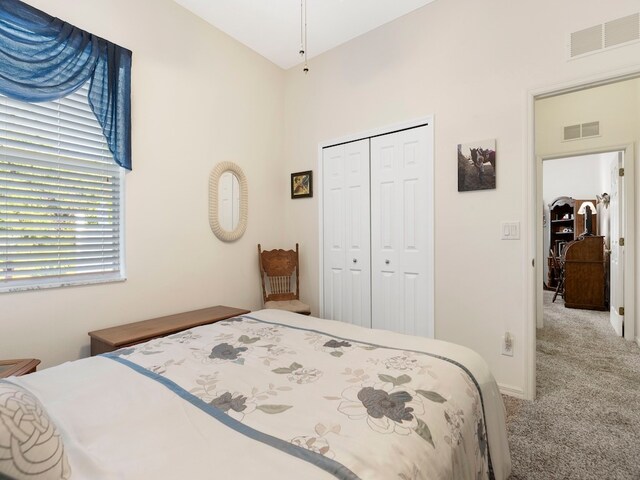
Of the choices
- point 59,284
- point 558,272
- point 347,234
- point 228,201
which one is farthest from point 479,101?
point 558,272

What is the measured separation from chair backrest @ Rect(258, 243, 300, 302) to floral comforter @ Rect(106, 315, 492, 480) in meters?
1.77

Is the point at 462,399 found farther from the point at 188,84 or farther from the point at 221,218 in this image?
the point at 188,84

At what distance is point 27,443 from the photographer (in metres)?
0.65

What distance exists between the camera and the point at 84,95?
2.14 m

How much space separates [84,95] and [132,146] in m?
0.40

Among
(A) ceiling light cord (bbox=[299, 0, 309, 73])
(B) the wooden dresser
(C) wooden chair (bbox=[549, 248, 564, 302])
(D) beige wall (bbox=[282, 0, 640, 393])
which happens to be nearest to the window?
(A) ceiling light cord (bbox=[299, 0, 309, 73])

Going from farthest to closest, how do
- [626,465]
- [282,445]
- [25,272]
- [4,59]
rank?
[25,272], [4,59], [626,465], [282,445]

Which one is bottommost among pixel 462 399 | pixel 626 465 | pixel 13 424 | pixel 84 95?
pixel 626 465

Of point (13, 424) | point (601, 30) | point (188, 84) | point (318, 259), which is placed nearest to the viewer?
point (13, 424)

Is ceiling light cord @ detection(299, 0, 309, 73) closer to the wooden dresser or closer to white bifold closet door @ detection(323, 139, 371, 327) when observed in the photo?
white bifold closet door @ detection(323, 139, 371, 327)

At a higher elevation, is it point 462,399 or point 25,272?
point 25,272

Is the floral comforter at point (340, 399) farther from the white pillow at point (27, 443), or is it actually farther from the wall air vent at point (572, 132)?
the wall air vent at point (572, 132)

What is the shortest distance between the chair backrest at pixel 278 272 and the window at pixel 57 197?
136 cm

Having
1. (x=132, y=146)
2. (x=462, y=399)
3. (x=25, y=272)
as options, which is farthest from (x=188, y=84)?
(x=462, y=399)
